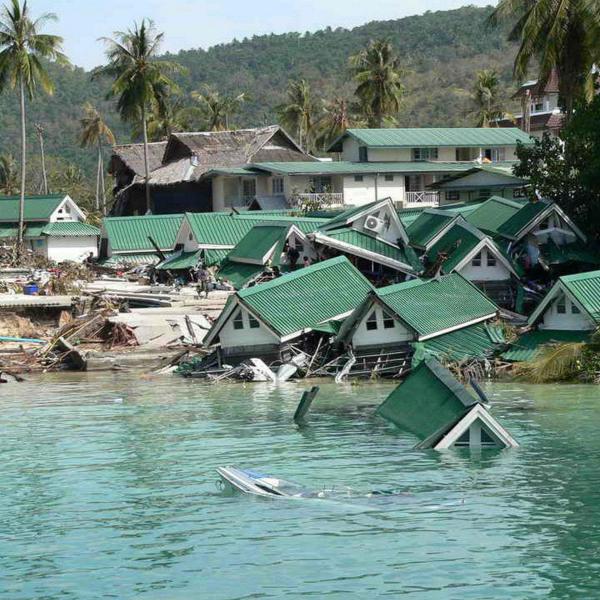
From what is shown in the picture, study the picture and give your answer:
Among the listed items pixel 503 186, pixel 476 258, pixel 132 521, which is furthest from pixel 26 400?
pixel 503 186

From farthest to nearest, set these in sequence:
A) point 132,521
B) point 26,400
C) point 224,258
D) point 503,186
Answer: point 503,186, point 224,258, point 26,400, point 132,521

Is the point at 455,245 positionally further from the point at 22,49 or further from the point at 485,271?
the point at 22,49

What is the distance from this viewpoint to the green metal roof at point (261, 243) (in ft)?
180

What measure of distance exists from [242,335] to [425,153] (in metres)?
43.8

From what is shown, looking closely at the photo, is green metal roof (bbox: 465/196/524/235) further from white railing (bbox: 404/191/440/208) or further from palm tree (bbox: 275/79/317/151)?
palm tree (bbox: 275/79/317/151)

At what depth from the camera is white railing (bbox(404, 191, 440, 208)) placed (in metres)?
78.1

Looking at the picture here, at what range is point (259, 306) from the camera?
4069cm

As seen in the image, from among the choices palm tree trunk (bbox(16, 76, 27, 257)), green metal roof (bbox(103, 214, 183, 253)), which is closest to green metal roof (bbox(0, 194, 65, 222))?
palm tree trunk (bbox(16, 76, 27, 257))

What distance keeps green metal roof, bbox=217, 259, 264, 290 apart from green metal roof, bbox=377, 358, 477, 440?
77.1 ft

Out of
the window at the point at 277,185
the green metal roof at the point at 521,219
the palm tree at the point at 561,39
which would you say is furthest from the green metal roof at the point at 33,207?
the green metal roof at the point at 521,219

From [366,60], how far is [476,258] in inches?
1906

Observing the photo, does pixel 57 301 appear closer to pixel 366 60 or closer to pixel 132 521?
pixel 132 521

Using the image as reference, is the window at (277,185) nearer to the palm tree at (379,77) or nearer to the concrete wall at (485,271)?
the palm tree at (379,77)

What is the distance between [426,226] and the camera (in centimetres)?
5306
